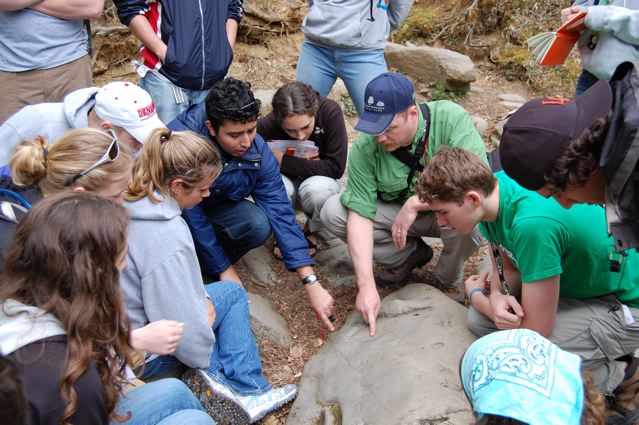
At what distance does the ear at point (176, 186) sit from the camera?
279 centimetres

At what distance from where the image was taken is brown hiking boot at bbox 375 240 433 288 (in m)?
3.95

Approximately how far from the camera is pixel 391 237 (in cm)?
388

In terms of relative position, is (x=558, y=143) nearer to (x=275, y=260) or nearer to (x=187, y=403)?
(x=187, y=403)

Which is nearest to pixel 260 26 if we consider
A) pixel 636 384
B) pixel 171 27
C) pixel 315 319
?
pixel 171 27

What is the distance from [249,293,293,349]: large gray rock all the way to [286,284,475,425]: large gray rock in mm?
255

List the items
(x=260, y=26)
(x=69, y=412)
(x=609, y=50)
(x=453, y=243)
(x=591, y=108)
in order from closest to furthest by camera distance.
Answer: (x=69, y=412), (x=591, y=108), (x=609, y=50), (x=453, y=243), (x=260, y=26)

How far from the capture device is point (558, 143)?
1.99 metres

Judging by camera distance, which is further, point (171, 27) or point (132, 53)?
point (132, 53)

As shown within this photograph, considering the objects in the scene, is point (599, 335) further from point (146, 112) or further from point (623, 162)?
point (146, 112)

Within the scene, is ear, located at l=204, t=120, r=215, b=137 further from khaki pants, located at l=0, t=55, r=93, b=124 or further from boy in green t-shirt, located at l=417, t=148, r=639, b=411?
boy in green t-shirt, located at l=417, t=148, r=639, b=411

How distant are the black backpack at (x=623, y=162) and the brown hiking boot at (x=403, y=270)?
82.3 inches

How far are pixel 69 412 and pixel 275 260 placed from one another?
2.65 m

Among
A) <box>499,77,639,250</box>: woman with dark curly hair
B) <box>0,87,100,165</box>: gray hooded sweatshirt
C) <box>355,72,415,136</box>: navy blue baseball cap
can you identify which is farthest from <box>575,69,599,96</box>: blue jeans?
<box>0,87,100,165</box>: gray hooded sweatshirt

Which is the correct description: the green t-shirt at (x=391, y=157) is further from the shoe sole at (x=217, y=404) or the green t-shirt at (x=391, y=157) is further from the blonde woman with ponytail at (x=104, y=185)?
the blonde woman with ponytail at (x=104, y=185)
